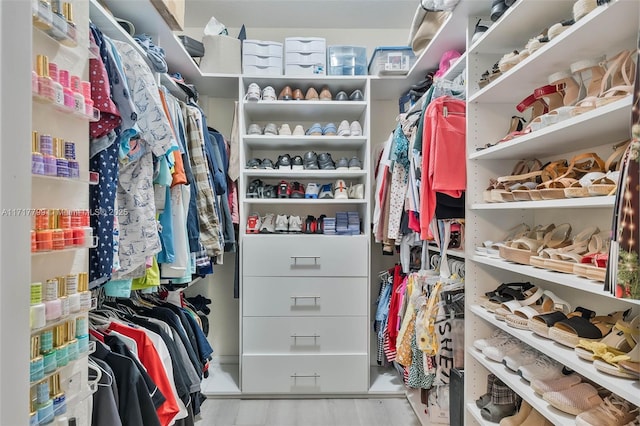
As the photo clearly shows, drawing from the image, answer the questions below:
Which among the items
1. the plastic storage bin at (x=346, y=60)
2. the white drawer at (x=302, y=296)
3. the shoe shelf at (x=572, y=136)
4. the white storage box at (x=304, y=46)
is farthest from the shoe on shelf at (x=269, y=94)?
the shoe shelf at (x=572, y=136)

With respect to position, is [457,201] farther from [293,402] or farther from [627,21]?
[293,402]

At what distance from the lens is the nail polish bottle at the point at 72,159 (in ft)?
Result: 3.10

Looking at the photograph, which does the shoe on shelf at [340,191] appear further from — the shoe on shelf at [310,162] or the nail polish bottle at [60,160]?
the nail polish bottle at [60,160]

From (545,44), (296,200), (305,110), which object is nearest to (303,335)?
(296,200)

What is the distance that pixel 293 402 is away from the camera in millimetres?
2627

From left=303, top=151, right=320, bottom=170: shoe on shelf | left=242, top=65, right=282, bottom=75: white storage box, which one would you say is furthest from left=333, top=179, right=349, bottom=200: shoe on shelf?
left=242, top=65, right=282, bottom=75: white storage box

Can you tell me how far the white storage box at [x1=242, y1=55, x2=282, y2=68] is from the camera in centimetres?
275

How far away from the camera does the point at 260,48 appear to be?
2762 mm

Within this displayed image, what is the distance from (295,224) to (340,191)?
37cm

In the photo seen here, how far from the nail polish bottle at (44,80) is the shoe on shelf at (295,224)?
6.60ft

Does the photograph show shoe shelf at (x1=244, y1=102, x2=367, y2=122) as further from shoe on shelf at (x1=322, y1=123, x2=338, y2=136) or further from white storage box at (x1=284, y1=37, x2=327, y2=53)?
white storage box at (x1=284, y1=37, x2=327, y2=53)

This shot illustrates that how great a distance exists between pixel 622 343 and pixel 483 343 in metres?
0.64

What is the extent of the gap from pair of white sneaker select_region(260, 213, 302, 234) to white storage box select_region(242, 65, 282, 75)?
94cm

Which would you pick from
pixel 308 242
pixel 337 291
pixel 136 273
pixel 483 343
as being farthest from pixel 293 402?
pixel 136 273
